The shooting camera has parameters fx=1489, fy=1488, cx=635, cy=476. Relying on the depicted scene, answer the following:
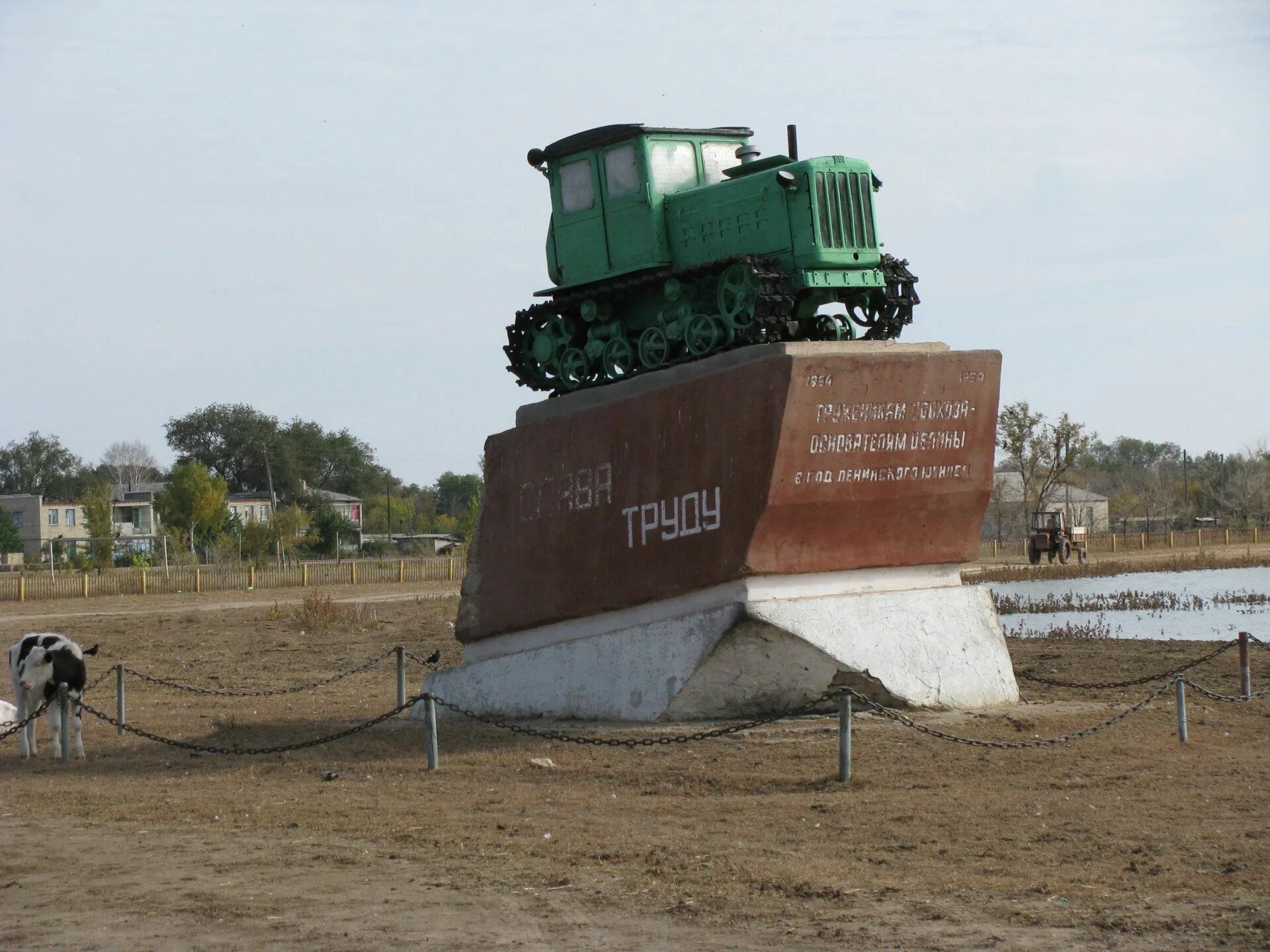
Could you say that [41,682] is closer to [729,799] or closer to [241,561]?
[729,799]

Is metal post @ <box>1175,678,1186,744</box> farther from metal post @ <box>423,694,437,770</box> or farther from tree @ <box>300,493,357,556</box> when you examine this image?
Answer: tree @ <box>300,493,357,556</box>

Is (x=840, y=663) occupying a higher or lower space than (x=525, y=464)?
lower

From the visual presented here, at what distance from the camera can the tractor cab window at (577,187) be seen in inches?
655

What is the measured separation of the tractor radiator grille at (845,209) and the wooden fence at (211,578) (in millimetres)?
29173

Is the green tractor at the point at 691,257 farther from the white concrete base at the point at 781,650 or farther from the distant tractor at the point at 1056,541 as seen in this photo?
the distant tractor at the point at 1056,541

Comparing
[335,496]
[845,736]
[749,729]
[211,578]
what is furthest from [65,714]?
[335,496]

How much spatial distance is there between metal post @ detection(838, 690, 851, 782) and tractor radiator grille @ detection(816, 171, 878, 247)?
231 inches

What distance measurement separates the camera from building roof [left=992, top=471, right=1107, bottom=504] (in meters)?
76.8

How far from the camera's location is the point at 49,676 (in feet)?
45.5

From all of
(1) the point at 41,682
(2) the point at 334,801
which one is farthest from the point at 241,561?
(2) the point at 334,801

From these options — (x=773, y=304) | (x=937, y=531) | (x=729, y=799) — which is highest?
(x=773, y=304)

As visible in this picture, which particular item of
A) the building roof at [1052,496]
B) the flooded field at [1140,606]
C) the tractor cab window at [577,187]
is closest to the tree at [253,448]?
the building roof at [1052,496]

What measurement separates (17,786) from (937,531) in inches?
324

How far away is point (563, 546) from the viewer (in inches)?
565
